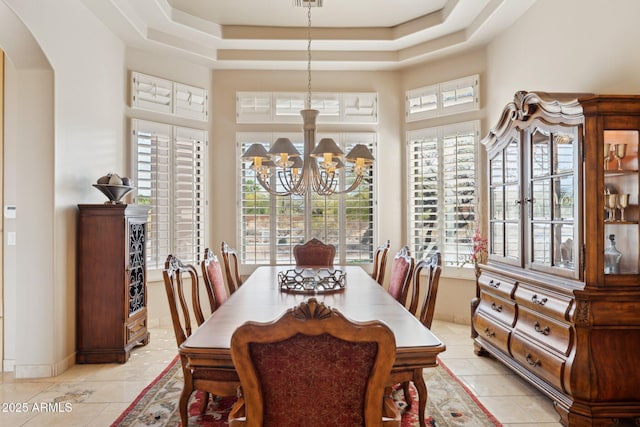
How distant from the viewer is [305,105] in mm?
5410

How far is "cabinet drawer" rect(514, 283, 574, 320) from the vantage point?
8.38 ft

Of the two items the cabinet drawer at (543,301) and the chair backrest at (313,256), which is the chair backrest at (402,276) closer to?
the cabinet drawer at (543,301)

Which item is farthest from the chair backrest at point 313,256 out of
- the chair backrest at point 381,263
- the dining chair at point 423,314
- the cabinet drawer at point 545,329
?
the cabinet drawer at point 545,329

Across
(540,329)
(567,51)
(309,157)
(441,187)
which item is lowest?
(540,329)

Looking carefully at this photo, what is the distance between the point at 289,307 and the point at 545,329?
1.74m

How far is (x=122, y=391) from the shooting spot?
10.2 feet

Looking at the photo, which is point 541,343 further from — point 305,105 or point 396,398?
point 305,105

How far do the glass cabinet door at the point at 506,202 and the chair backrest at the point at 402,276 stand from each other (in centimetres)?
90

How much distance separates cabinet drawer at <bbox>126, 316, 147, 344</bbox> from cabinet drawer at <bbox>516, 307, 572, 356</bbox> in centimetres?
336

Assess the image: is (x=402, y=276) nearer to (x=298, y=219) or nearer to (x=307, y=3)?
(x=298, y=219)

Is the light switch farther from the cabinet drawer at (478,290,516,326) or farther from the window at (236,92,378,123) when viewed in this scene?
the cabinet drawer at (478,290,516,326)

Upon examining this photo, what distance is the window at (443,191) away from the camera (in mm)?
4844

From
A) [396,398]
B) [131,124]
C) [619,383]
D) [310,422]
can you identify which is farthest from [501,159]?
[131,124]

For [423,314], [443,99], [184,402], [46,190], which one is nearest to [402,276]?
[423,314]
